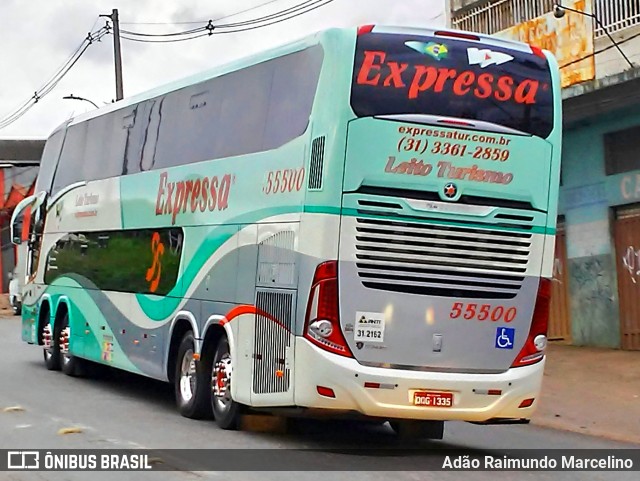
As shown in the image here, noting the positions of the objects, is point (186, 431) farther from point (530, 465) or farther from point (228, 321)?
point (530, 465)

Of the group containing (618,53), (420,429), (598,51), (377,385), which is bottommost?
(420,429)

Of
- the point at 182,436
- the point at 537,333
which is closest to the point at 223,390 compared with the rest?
the point at 182,436

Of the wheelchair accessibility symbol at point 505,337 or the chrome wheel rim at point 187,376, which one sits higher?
the wheelchair accessibility symbol at point 505,337

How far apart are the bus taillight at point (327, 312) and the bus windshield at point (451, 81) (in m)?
1.54

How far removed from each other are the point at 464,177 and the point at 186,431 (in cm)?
415

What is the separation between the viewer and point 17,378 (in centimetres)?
1814

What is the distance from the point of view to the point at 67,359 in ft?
60.9

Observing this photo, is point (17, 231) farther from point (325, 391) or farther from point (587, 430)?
point (325, 391)

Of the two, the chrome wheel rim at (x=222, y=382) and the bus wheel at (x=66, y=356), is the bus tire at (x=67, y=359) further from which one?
the chrome wheel rim at (x=222, y=382)

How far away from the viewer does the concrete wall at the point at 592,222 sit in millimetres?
20719

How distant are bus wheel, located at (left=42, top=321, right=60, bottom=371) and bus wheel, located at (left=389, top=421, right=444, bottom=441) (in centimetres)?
799

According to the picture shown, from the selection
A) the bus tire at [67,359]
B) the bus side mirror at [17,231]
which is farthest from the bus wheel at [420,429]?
the bus side mirror at [17,231]

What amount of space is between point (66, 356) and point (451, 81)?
971 cm

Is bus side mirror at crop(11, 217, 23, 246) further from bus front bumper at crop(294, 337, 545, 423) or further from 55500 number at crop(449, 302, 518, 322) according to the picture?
55500 number at crop(449, 302, 518, 322)
